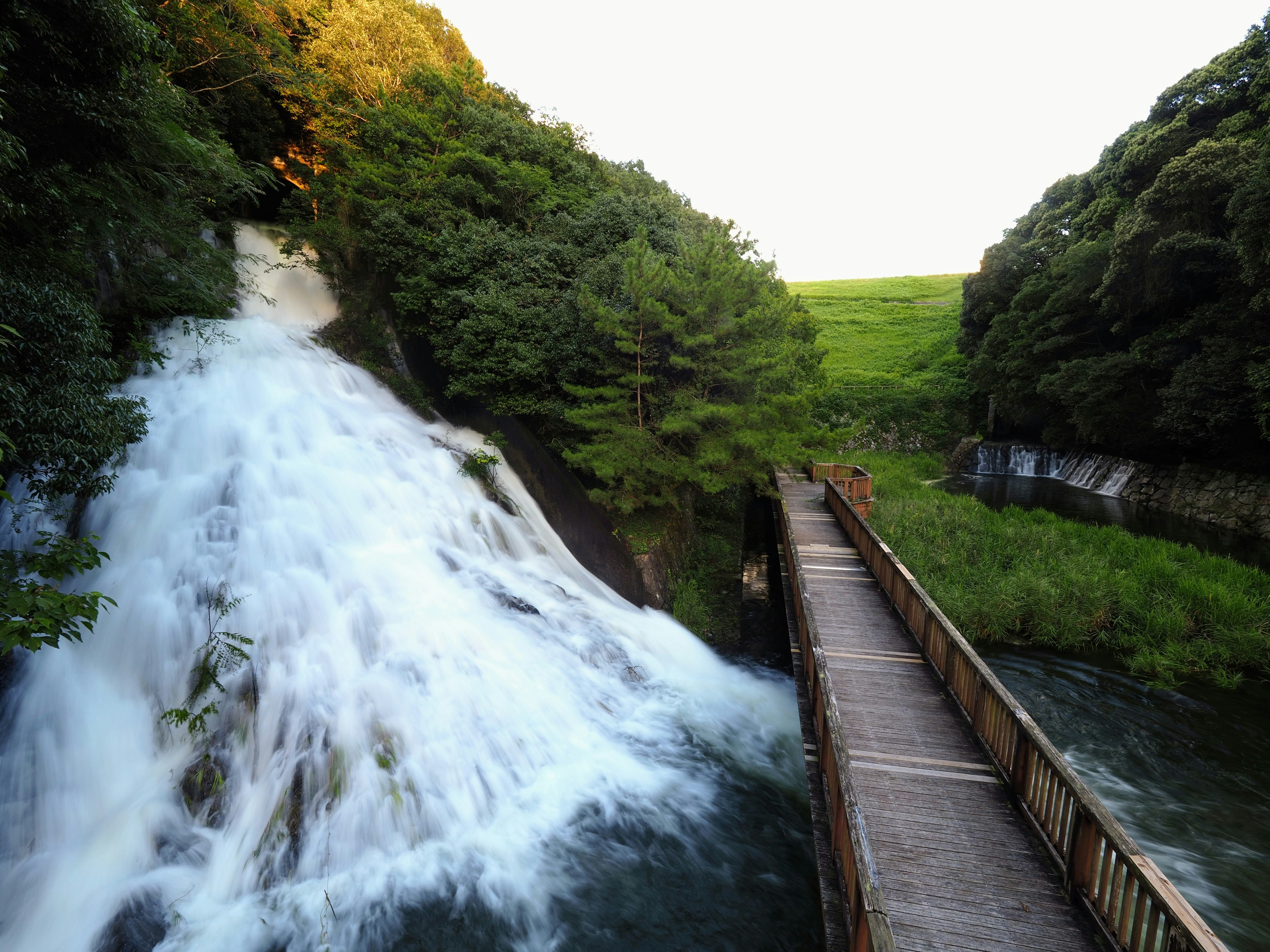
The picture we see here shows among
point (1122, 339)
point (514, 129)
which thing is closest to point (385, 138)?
point (514, 129)

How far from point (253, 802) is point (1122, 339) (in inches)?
1365

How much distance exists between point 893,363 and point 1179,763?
48.8m

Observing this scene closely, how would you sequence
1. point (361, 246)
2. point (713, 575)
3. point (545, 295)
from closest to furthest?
point (545, 295), point (713, 575), point (361, 246)

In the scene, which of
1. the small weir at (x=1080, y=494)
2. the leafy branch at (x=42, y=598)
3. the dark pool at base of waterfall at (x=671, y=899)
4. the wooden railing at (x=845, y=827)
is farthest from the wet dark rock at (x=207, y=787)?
the small weir at (x=1080, y=494)

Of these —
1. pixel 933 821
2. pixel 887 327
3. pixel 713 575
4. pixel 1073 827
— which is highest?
pixel 887 327

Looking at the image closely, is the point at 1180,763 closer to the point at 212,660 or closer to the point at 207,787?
the point at 207,787

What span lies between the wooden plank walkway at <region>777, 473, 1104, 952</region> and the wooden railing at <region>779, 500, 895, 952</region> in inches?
A: 9.8

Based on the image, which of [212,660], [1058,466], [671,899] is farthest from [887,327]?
[212,660]

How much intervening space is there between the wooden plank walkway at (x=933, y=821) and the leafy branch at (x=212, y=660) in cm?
769

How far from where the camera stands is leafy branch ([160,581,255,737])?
22.6 ft

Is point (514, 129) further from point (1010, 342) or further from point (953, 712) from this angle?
point (1010, 342)

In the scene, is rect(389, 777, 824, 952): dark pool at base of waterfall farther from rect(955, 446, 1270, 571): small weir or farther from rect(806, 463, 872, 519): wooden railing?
rect(955, 446, 1270, 571): small weir

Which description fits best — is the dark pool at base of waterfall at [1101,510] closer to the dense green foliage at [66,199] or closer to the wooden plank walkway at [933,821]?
the wooden plank walkway at [933,821]

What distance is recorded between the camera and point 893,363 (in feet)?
171
